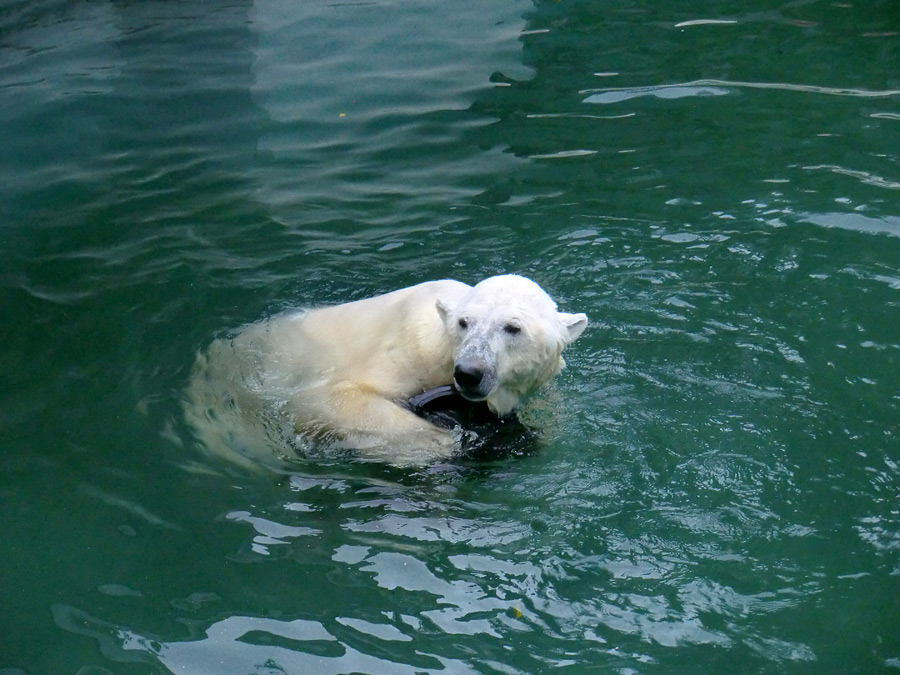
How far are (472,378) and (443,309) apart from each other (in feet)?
1.61

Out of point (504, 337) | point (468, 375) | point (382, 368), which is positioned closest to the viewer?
point (468, 375)

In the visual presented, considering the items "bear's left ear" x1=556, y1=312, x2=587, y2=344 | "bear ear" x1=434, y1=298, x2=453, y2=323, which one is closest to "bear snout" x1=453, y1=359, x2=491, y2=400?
"bear ear" x1=434, y1=298, x2=453, y2=323

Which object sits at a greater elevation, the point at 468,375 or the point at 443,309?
the point at 443,309

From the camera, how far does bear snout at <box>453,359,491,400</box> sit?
3.93 m

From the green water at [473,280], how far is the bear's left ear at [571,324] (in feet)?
1.45

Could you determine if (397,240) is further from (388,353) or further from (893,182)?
Answer: (893,182)

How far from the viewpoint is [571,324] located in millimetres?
4430

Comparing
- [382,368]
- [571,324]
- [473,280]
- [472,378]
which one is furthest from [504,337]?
[473,280]

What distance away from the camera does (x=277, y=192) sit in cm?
704

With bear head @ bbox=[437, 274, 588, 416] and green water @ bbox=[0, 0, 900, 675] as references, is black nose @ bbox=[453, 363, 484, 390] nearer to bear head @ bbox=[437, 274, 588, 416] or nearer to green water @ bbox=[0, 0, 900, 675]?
bear head @ bbox=[437, 274, 588, 416]

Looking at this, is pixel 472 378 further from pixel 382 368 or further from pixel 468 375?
pixel 382 368

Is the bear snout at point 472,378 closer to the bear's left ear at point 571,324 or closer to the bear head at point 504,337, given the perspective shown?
the bear head at point 504,337

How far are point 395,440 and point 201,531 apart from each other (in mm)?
905

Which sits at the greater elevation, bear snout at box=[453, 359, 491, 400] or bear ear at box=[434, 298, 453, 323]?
bear ear at box=[434, 298, 453, 323]
